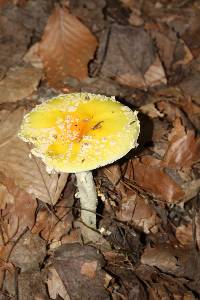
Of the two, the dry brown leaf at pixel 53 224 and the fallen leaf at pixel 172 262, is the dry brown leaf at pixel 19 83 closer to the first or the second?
the dry brown leaf at pixel 53 224

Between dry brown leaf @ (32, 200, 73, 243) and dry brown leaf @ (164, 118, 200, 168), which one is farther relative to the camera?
dry brown leaf @ (164, 118, 200, 168)

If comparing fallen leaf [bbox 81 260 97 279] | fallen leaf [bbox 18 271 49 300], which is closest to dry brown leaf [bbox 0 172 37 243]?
fallen leaf [bbox 18 271 49 300]

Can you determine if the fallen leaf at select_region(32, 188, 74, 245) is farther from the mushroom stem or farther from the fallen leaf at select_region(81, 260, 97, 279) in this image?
the fallen leaf at select_region(81, 260, 97, 279)

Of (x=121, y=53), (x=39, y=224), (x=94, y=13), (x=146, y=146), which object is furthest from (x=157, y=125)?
(x=94, y=13)

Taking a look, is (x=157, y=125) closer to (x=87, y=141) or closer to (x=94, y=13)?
(x=87, y=141)

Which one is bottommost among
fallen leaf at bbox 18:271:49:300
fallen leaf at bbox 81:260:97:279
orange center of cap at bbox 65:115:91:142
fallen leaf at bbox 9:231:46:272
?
fallen leaf at bbox 18:271:49:300

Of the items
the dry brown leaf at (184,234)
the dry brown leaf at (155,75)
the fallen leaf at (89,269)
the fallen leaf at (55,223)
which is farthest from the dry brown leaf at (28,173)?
the dry brown leaf at (155,75)
